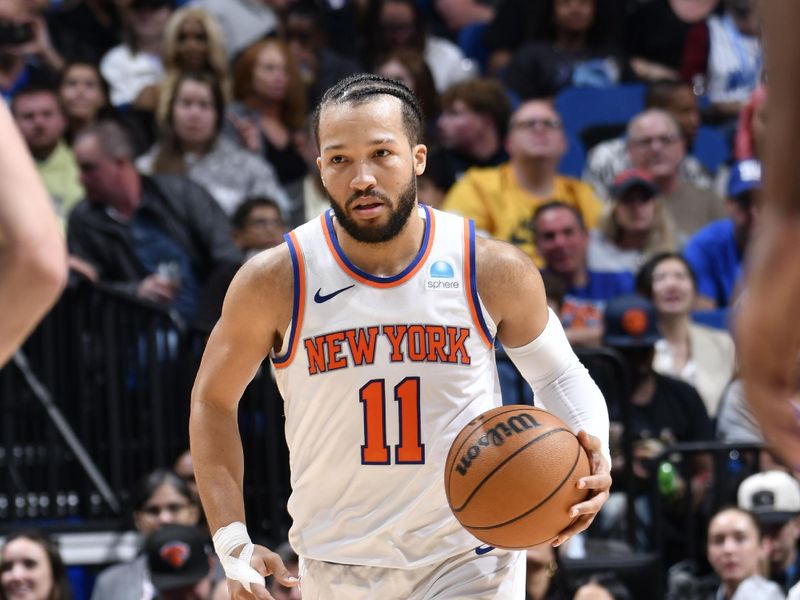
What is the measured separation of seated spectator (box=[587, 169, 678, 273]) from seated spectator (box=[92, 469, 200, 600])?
10.6 feet

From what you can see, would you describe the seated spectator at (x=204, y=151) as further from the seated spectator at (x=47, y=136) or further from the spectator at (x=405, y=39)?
the spectator at (x=405, y=39)

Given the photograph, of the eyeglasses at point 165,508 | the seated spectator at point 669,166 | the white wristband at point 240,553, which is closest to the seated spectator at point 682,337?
the seated spectator at point 669,166

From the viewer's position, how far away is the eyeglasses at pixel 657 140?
1034cm

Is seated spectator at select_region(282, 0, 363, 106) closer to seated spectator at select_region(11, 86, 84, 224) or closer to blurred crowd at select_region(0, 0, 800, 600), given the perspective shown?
blurred crowd at select_region(0, 0, 800, 600)

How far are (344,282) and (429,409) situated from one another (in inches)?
18.4

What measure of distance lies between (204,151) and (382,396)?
582cm

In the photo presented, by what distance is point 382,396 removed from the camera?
441 cm

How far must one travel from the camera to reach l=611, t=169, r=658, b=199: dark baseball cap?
9.57 meters

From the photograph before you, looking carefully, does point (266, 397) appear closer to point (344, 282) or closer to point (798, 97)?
point (344, 282)

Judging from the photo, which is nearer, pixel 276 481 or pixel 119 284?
pixel 276 481

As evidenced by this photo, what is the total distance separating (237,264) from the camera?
8508mm

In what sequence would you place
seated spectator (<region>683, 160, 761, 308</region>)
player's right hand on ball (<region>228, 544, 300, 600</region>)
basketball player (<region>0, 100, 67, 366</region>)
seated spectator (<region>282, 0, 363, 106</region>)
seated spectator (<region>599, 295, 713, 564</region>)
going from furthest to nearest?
1. seated spectator (<region>282, 0, 363, 106</region>)
2. seated spectator (<region>683, 160, 761, 308</region>)
3. seated spectator (<region>599, 295, 713, 564</region>)
4. player's right hand on ball (<region>228, 544, 300, 600</region>)
5. basketball player (<region>0, 100, 67, 366</region>)

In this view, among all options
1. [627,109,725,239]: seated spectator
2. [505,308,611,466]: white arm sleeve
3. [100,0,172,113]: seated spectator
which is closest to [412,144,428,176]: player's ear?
[505,308,611,466]: white arm sleeve

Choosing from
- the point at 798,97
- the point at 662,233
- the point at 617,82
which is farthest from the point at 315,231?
the point at 617,82
